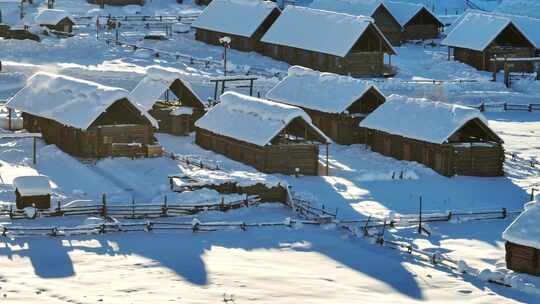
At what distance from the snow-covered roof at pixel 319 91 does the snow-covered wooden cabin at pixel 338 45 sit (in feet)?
44.4

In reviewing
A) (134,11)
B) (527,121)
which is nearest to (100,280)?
(527,121)

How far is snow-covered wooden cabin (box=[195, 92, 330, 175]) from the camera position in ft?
207

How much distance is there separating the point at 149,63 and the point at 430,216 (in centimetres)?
3986

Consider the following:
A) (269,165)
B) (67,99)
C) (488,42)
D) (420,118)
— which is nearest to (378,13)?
(488,42)

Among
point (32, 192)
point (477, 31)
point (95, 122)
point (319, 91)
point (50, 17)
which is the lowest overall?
point (32, 192)

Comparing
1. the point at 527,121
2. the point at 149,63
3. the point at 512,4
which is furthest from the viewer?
the point at 512,4

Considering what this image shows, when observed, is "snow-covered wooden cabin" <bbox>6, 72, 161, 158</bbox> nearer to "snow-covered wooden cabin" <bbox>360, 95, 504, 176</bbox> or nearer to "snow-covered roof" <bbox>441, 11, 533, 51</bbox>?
"snow-covered wooden cabin" <bbox>360, 95, 504, 176</bbox>

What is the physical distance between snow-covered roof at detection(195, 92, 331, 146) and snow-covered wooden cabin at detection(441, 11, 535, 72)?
3118cm

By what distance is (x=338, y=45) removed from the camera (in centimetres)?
9044

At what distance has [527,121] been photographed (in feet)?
265

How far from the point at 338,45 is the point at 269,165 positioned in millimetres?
28685

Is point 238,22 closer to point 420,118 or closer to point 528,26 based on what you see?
point 528,26

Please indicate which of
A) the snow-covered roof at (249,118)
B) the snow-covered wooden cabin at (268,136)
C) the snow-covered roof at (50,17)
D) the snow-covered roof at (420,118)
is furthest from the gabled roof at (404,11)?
the snow-covered wooden cabin at (268,136)

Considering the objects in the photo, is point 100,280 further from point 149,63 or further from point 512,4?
point 512,4
